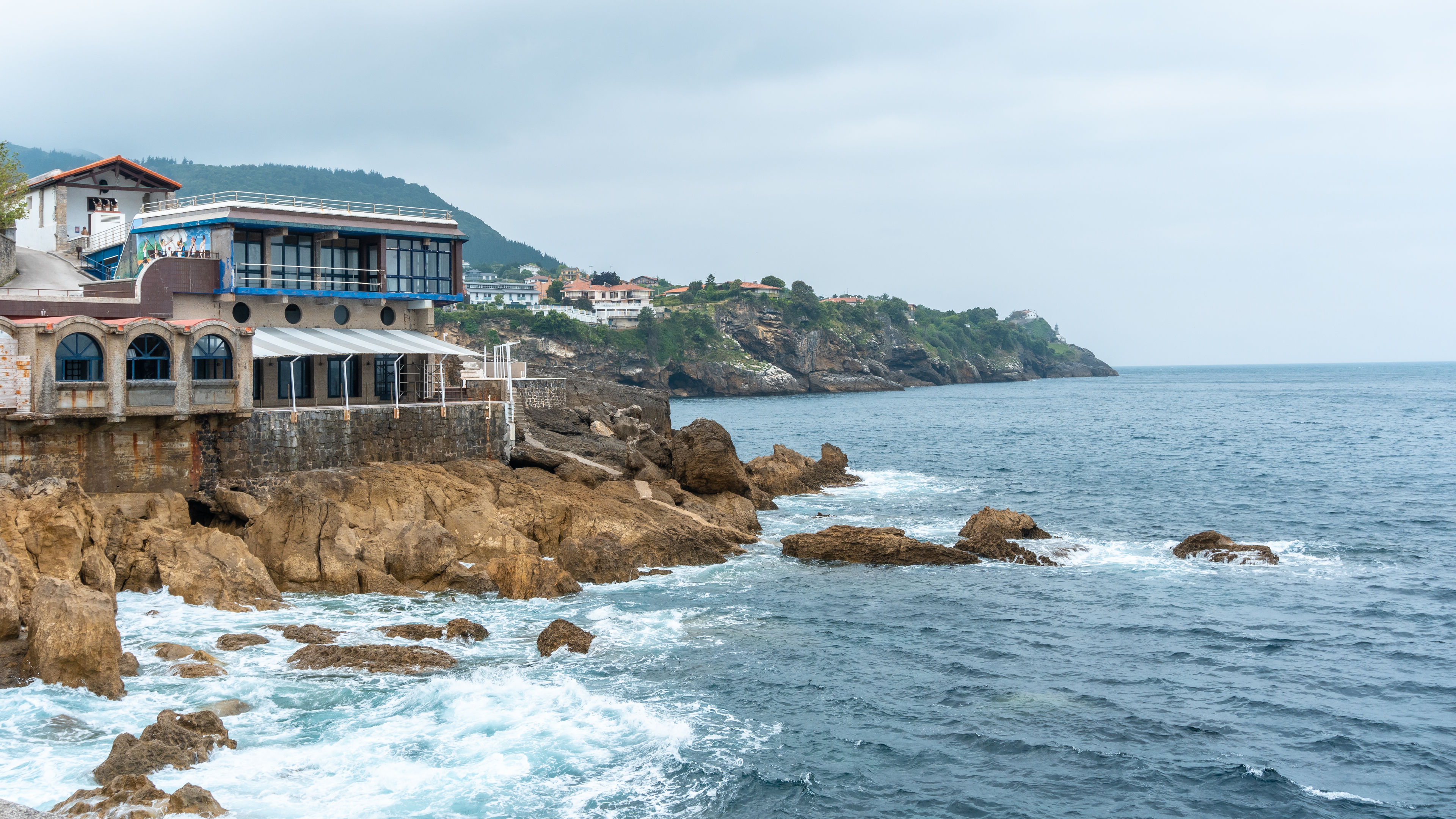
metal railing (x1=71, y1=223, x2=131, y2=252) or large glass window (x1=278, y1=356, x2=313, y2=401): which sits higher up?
metal railing (x1=71, y1=223, x2=131, y2=252)

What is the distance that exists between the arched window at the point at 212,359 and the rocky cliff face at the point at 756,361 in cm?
10482

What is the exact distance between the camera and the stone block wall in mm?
29750

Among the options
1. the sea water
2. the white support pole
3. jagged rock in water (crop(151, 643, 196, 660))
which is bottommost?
the sea water

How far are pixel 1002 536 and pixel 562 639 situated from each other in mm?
17782

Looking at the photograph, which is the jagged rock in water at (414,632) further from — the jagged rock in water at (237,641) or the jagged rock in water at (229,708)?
the jagged rock in water at (229,708)

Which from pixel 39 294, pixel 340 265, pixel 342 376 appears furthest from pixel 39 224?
pixel 342 376

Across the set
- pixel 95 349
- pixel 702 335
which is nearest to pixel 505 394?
pixel 95 349

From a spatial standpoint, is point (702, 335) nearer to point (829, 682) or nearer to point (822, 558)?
point (822, 558)

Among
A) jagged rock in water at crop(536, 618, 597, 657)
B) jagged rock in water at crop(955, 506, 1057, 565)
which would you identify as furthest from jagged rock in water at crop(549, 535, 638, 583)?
jagged rock in water at crop(955, 506, 1057, 565)

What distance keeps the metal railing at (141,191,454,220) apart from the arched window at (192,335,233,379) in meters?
7.29

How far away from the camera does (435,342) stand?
4153 centimetres

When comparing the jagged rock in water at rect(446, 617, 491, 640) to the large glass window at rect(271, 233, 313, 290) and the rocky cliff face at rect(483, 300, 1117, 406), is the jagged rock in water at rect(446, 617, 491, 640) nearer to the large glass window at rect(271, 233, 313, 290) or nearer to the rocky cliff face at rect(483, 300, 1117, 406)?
the large glass window at rect(271, 233, 313, 290)

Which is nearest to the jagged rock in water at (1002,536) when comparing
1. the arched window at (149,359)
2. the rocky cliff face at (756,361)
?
the arched window at (149,359)

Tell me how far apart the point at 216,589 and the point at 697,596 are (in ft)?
41.1
